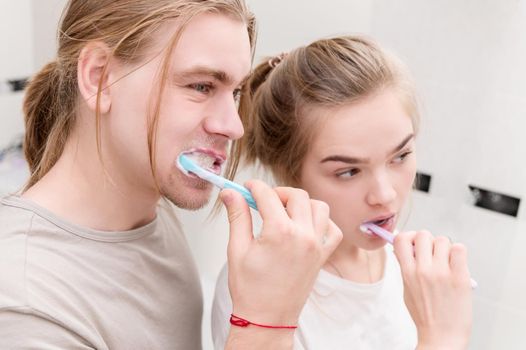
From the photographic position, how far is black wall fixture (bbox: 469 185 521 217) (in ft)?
4.22

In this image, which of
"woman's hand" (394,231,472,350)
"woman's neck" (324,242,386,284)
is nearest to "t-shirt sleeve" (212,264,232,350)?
"woman's neck" (324,242,386,284)

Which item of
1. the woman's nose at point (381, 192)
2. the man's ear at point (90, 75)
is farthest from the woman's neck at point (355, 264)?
the man's ear at point (90, 75)

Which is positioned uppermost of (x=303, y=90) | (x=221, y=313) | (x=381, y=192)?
(x=303, y=90)

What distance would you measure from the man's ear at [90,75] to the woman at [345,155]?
0.89ft

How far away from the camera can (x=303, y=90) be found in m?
0.93

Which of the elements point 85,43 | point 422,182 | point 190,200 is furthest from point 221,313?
point 422,182

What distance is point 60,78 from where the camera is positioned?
0.84 meters

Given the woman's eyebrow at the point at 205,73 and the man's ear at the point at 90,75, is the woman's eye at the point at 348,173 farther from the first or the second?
the man's ear at the point at 90,75

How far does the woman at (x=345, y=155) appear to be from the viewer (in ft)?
2.93

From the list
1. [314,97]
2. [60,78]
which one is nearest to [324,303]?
[314,97]

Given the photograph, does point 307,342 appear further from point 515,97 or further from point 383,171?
point 515,97

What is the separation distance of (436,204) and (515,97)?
32 centimetres

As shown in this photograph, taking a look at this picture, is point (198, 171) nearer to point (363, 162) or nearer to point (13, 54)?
point (363, 162)

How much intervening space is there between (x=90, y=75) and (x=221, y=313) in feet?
1.42
